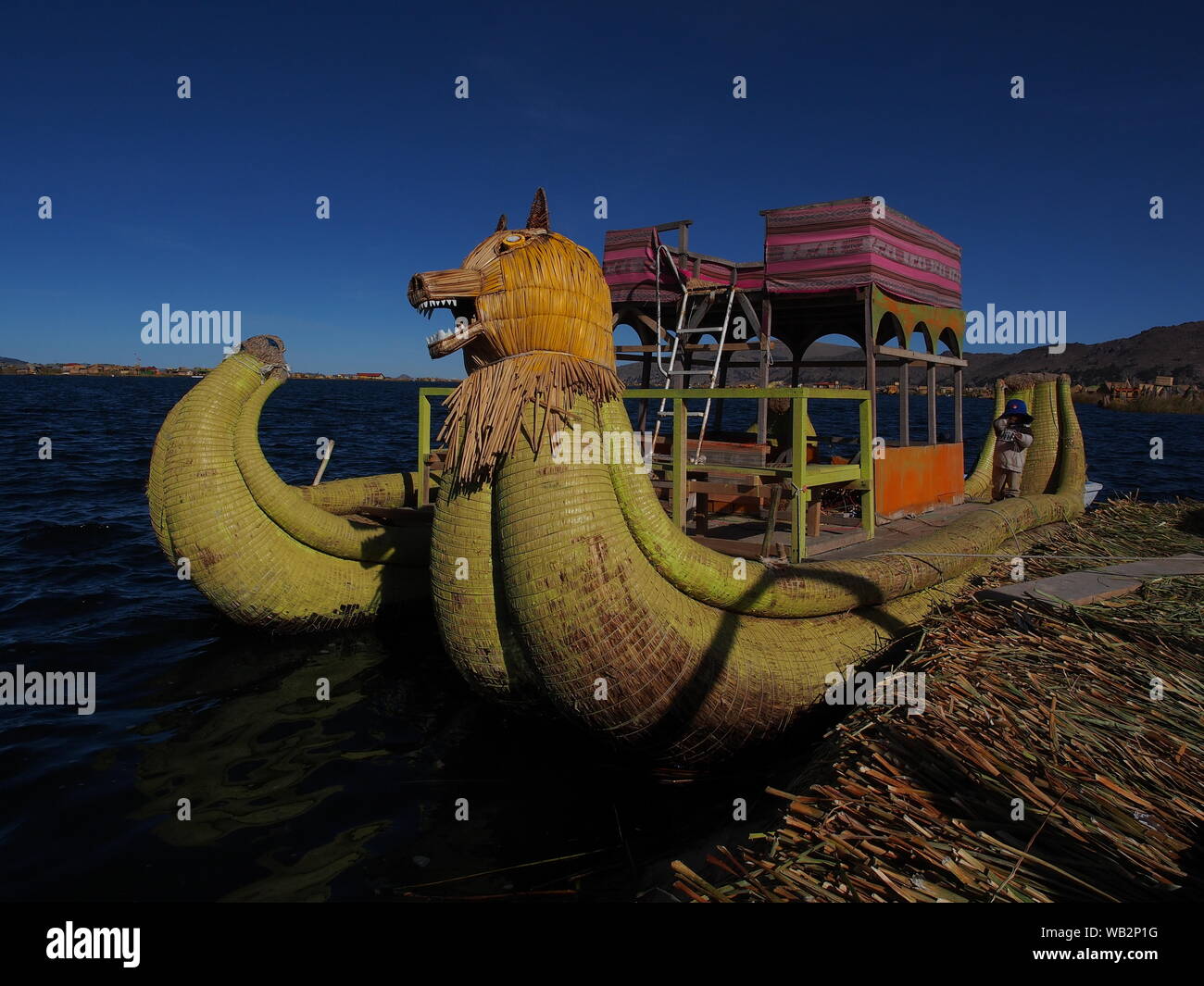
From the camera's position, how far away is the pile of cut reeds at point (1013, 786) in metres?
2.74

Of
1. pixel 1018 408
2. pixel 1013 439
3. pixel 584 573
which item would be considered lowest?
pixel 584 573

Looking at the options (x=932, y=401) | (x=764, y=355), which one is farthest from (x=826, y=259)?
(x=932, y=401)

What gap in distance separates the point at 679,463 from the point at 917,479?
424 centimetres

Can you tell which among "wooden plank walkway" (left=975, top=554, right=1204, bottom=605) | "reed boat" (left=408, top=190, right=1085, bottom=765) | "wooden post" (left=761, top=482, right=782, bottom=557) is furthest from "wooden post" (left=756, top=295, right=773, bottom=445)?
"wooden plank walkway" (left=975, top=554, right=1204, bottom=605)

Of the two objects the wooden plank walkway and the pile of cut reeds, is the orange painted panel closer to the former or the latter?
the wooden plank walkway

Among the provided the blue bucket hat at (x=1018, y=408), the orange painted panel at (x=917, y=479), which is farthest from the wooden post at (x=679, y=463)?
the blue bucket hat at (x=1018, y=408)

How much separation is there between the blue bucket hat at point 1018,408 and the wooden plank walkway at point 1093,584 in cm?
502

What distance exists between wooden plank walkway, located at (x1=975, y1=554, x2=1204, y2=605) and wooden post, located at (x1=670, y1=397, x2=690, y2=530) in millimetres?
2556

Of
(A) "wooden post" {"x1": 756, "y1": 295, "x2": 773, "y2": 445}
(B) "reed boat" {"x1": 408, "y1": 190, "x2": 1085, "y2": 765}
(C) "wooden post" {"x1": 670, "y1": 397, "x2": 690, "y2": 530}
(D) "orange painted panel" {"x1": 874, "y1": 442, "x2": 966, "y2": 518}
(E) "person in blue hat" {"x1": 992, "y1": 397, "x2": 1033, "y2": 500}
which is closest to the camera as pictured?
(B) "reed boat" {"x1": 408, "y1": 190, "x2": 1085, "y2": 765}

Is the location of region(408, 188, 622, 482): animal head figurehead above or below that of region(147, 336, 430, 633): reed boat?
above

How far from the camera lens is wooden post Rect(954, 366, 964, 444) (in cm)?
1096

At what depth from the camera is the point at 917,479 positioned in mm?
9602

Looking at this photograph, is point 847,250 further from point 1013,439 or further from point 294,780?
point 294,780
